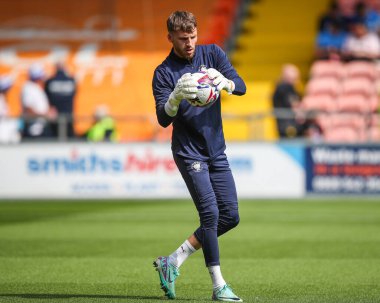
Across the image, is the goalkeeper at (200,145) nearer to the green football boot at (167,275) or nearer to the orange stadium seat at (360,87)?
the green football boot at (167,275)

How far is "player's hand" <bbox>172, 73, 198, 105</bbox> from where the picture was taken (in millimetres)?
7457

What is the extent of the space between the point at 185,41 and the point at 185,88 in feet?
1.61

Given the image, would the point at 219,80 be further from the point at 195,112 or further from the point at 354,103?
the point at 354,103

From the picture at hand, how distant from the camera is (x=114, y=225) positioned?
50.1 feet

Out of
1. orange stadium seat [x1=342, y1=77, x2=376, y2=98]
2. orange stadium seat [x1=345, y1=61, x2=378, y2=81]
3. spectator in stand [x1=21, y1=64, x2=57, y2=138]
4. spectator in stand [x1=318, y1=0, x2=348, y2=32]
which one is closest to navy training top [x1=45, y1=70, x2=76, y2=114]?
spectator in stand [x1=21, y1=64, x2=57, y2=138]

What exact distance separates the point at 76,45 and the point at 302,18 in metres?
6.93

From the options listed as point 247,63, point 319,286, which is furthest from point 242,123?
point 319,286

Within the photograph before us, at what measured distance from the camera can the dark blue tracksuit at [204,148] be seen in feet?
26.0

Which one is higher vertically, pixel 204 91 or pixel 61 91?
pixel 204 91

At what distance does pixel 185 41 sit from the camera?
25.5 ft

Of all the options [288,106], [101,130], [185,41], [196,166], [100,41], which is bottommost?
[101,130]

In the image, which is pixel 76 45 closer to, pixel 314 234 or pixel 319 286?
pixel 314 234

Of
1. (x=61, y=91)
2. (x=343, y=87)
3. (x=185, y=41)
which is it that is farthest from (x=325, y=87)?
(x=185, y=41)

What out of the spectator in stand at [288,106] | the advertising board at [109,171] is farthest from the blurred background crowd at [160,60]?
the advertising board at [109,171]
